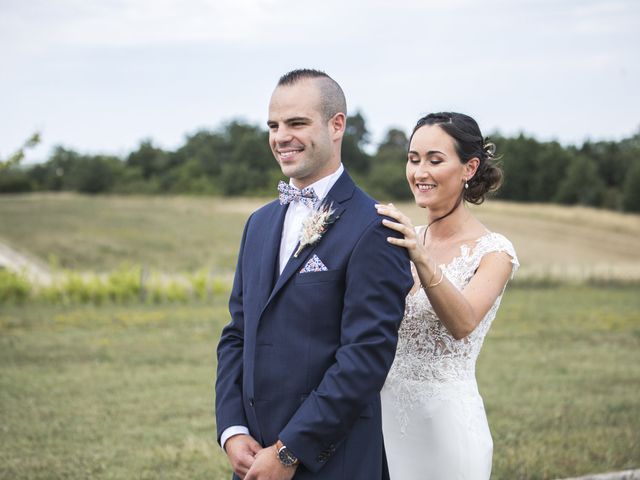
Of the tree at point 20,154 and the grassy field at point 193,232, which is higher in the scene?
the tree at point 20,154

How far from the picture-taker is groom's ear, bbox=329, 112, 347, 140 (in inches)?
118

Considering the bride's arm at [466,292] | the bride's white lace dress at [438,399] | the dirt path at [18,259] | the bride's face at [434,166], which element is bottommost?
the dirt path at [18,259]

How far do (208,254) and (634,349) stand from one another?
29.4 m

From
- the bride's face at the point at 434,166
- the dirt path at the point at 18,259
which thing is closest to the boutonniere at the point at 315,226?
the bride's face at the point at 434,166

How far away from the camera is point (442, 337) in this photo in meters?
3.90

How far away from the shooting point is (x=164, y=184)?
239ft

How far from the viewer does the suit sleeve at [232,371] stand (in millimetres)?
3100

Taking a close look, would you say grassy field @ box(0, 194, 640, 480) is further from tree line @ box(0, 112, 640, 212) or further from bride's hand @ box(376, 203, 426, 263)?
tree line @ box(0, 112, 640, 212)

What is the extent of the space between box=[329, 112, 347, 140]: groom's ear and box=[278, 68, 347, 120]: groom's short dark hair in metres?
0.02

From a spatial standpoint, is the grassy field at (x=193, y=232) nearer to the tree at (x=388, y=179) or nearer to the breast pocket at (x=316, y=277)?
the tree at (x=388, y=179)

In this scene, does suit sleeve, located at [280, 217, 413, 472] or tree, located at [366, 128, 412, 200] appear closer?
suit sleeve, located at [280, 217, 413, 472]

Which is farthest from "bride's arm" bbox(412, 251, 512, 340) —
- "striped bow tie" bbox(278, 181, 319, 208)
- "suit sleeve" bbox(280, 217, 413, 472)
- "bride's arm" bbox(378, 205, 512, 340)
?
"striped bow tie" bbox(278, 181, 319, 208)

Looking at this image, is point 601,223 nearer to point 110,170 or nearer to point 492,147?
point 110,170

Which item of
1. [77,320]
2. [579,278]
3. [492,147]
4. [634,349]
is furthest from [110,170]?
[492,147]
